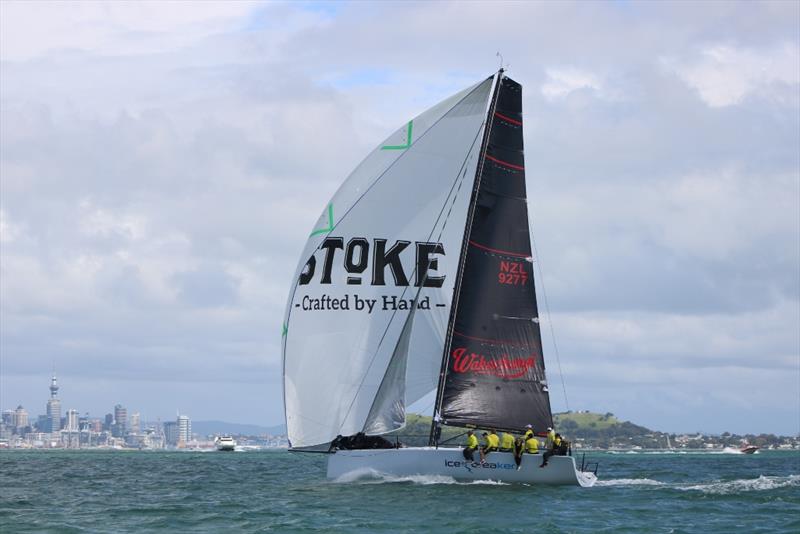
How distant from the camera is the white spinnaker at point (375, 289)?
40344 millimetres

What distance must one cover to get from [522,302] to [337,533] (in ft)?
45.5

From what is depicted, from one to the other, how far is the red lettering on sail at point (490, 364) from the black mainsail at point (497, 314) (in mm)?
33

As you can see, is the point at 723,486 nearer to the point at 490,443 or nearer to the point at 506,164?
the point at 490,443

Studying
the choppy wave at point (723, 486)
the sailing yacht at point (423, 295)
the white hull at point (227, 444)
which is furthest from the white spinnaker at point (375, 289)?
the white hull at point (227, 444)

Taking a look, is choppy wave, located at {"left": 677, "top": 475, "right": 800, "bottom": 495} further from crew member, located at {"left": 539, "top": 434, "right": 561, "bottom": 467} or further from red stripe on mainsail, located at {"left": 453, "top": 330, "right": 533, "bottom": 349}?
red stripe on mainsail, located at {"left": 453, "top": 330, "right": 533, "bottom": 349}

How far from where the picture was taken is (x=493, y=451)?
3797 cm

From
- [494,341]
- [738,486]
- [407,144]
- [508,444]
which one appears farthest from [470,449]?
[738,486]

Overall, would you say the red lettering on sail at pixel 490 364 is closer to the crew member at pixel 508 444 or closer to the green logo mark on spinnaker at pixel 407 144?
the crew member at pixel 508 444

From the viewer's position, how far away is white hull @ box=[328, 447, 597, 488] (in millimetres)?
37469

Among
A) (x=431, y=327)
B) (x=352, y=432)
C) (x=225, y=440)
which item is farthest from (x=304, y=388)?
(x=225, y=440)

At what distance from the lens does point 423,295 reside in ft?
134

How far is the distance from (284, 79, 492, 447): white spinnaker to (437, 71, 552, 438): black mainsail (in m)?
0.94

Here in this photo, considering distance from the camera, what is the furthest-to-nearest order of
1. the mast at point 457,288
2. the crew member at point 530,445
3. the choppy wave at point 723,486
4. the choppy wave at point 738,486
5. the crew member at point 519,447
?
the choppy wave at point 723,486 < the choppy wave at point 738,486 < the mast at point 457,288 < the crew member at point 530,445 < the crew member at point 519,447

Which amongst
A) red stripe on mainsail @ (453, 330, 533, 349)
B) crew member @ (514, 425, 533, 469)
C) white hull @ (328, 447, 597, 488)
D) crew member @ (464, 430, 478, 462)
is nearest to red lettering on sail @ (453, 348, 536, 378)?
red stripe on mainsail @ (453, 330, 533, 349)
